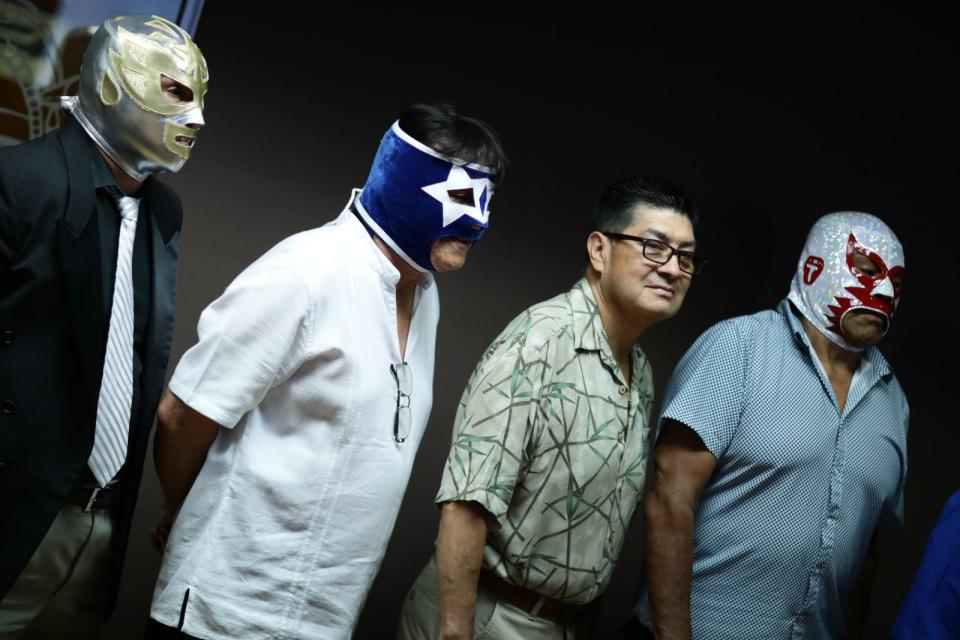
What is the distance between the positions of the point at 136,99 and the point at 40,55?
778 mm

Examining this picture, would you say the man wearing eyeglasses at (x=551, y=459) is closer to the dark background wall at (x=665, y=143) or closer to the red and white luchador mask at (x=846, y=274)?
the red and white luchador mask at (x=846, y=274)

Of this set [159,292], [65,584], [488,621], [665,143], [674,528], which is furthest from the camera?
[665,143]

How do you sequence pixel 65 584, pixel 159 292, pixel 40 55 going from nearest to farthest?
pixel 65 584
pixel 159 292
pixel 40 55

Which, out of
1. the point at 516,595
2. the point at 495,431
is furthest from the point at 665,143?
the point at 516,595

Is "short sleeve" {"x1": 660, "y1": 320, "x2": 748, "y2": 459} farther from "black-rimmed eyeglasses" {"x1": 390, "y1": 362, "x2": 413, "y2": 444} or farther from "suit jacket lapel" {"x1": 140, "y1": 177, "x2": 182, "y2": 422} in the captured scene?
"suit jacket lapel" {"x1": 140, "y1": 177, "x2": 182, "y2": 422}

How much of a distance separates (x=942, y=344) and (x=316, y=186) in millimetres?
1871

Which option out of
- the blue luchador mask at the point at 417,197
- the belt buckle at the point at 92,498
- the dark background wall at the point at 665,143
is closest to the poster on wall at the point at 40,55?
the dark background wall at the point at 665,143

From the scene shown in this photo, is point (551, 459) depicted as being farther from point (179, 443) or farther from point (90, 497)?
point (90, 497)

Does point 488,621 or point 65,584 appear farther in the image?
point 488,621

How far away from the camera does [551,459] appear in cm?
238

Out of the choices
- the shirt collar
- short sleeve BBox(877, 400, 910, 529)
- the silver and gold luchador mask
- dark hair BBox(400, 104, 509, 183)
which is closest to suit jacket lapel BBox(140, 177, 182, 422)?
the silver and gold luchador mask

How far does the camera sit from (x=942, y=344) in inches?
133

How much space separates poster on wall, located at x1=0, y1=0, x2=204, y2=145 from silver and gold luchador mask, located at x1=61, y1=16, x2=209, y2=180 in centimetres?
65

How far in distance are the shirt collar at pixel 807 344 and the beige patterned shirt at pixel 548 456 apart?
0.54 metres
